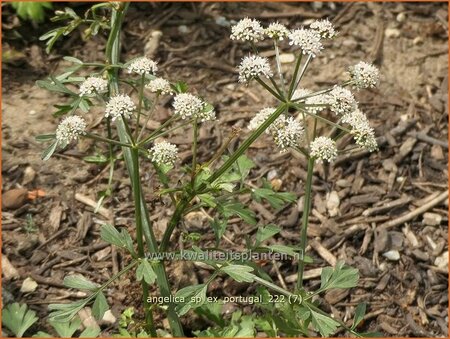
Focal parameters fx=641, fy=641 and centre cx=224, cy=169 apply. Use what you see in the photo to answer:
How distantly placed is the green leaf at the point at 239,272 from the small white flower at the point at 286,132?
0.55 meters

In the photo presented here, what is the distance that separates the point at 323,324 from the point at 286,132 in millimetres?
865

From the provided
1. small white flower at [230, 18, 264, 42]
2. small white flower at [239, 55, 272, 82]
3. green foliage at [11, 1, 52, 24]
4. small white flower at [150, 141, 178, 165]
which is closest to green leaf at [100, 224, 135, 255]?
small white flower at [150, 141, 178, 165]

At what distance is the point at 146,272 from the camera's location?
2777mm

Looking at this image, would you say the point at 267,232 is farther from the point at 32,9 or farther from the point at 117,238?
the point at 32,9

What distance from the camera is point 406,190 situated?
14.6 ft

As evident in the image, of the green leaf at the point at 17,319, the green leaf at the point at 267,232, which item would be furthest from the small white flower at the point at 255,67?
the green leaf at the point at 17,319

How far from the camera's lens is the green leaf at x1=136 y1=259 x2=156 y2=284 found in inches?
108

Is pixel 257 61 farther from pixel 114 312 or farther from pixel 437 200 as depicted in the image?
pixel 437 200

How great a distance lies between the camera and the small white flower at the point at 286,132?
2.82 meters

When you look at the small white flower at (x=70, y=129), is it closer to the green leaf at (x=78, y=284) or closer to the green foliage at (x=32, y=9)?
the green leaf at (x=78, y=284)

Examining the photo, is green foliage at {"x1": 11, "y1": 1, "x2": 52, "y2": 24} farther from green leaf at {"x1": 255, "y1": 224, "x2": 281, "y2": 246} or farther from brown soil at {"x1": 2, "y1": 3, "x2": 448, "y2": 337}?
green leaf at {"x1": 255, "y1": 224, "x2": 281, "y2": 246}

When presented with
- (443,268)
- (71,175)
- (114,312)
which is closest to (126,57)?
(71,175)

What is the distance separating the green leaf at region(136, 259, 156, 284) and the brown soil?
0.40 m

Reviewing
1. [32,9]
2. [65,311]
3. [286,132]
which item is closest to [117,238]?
[65,311]
